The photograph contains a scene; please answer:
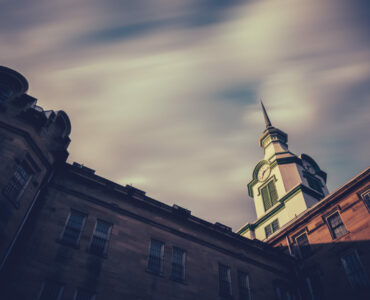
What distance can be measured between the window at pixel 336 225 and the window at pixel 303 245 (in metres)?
2.43

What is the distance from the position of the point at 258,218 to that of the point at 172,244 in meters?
21.3

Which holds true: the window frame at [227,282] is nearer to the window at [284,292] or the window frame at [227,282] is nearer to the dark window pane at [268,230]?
the window at [284,292]

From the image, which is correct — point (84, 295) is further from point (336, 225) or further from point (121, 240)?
point (336, 225)

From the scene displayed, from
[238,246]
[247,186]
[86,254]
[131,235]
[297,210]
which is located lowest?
[86,254]

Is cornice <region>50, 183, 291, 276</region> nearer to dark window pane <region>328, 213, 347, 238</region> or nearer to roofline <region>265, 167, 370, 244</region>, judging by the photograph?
roofline <region>265, 167, 370, 244</region>

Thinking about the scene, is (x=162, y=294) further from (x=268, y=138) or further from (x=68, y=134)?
(x=268, y=138)

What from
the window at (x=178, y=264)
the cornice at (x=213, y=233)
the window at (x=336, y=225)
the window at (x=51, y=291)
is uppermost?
the window at (x=336, y=225)

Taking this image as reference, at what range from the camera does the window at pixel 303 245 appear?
24.8m

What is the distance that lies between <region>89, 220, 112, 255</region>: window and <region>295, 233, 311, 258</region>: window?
1576 cm

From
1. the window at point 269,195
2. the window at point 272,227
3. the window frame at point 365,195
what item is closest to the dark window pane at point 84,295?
the window frame at point 365,195

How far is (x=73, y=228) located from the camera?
681 inches

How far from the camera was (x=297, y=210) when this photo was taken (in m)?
34.1

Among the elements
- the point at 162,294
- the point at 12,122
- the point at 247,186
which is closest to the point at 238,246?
the point at 162,294

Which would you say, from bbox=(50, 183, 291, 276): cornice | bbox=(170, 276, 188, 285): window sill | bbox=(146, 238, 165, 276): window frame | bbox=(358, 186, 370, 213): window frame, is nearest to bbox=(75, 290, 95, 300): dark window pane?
bbox=(146, 238, 165, 276): window frame
